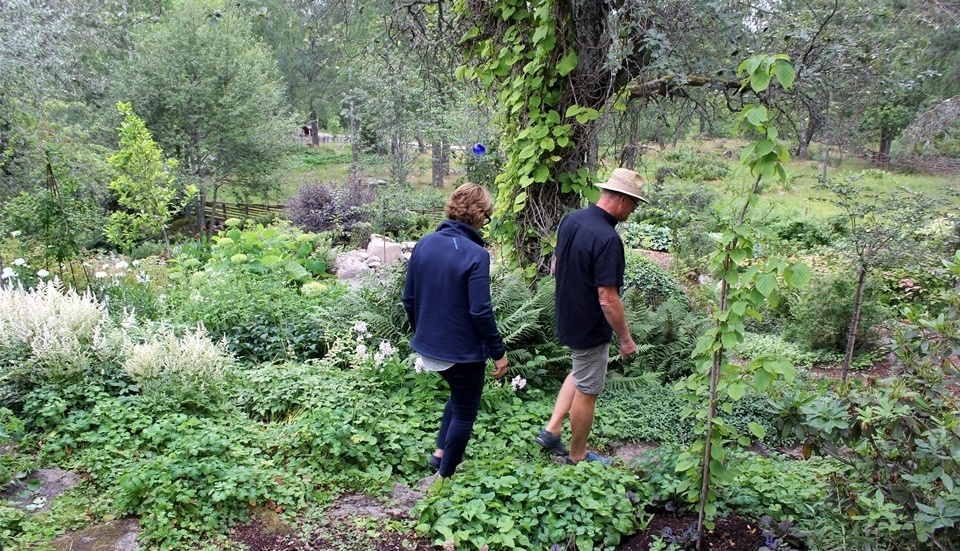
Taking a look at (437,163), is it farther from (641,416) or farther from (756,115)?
(756,115)

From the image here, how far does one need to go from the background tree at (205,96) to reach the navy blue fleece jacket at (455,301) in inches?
649

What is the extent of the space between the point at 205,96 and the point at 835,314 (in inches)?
675

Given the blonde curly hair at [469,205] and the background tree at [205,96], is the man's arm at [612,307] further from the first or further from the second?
the background tree at [205,96]

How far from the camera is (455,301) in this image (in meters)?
3.13

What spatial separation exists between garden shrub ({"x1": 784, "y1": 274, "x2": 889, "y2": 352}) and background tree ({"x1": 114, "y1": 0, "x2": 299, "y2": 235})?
53.1 ft

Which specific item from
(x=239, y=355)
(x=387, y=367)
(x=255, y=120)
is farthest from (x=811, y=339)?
(x=255, y=120)

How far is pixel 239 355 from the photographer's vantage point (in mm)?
5254

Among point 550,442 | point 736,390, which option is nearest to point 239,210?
point 550,442

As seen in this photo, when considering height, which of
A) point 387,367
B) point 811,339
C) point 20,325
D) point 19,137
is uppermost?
point 19,137

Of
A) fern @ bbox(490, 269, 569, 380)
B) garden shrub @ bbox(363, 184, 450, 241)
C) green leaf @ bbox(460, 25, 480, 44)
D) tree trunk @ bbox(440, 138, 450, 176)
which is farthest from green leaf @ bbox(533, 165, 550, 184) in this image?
tree trunk @ bbox(440, 138, 450, 176)

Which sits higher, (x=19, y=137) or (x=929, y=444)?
(x=19, y=137)

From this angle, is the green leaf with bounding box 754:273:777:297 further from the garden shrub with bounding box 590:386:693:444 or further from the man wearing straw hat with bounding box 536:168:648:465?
the garden shrub with bounding box 590:386:693:444

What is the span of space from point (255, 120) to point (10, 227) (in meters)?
12.0

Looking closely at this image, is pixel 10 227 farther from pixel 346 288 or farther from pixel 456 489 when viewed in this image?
pixel 456 489
